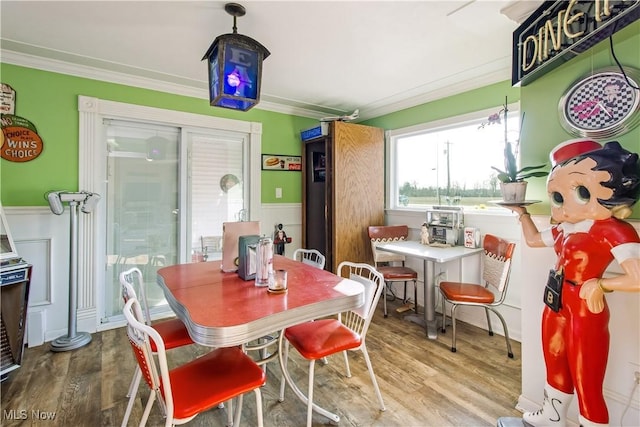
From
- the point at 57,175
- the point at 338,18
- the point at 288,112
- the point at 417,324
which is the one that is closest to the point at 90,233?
the point at 57,175

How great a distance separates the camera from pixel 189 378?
133 centimetres

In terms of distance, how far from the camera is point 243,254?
5.96 ft

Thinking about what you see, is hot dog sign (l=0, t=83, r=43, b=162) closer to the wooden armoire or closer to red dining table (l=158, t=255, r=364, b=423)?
red dining table (l=158, t=255, r=364, b=423)

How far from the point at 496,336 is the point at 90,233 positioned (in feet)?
12.6

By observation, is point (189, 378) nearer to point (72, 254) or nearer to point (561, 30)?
point (72, 254)

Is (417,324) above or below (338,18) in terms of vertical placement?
below

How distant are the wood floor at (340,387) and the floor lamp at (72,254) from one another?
0.08 m

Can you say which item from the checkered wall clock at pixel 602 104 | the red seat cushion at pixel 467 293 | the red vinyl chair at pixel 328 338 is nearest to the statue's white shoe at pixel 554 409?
the red vinyl chair at pixel 328 338

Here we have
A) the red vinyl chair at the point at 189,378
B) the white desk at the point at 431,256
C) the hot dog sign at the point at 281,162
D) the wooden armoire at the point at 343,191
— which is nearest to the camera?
the red vinyl chair at the point at 189,378

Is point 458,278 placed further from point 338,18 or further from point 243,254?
point 338,18

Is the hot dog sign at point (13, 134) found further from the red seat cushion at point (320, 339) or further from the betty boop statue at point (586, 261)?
the betty boop statue at point (586, 261)

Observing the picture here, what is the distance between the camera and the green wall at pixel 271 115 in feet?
4.92

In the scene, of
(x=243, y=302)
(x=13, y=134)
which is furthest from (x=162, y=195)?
(x=243, y=302)

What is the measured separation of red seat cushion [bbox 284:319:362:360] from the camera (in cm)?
161
